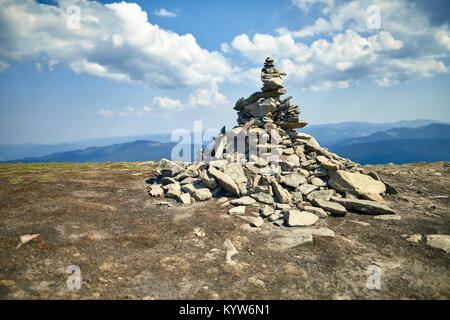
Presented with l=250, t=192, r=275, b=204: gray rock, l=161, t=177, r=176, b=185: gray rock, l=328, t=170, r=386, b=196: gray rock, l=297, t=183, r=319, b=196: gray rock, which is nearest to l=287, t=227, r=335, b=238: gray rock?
l=250, t=192, r=275, b=204: gray rock

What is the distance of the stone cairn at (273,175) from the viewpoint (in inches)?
622

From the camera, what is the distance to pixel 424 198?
18.7 m

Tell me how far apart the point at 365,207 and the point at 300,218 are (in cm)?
527

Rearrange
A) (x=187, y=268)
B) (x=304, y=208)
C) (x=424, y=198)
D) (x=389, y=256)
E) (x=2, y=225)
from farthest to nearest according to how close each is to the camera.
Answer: (x=424, y=198)
(x=304, y=208)
(x=2, y=225)
(x=389, y=256)
(x=187, y=268)

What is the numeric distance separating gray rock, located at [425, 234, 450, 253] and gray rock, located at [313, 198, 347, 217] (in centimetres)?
442

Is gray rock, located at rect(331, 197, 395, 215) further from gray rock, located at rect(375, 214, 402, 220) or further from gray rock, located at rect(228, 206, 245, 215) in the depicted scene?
gray rock, located at rect(228, 206, 245, 215)

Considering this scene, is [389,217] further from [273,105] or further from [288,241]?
[273,105]

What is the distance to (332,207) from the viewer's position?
15383 mm

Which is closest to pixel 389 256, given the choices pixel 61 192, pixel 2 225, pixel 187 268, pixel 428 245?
pixel 428 245

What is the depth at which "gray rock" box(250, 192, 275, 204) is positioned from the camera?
17.0 m
